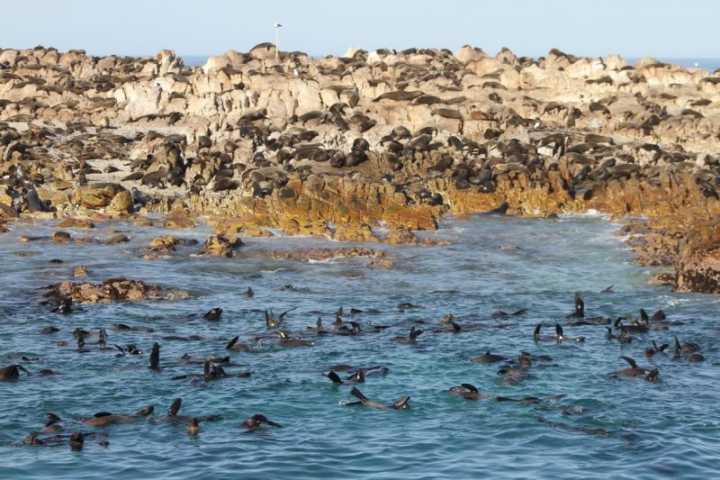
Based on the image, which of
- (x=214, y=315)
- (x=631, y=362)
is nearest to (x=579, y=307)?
(x=631, y=362)

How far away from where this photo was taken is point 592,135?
62438 mm

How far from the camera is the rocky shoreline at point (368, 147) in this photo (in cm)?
4656

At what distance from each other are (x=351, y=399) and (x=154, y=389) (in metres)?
4.38

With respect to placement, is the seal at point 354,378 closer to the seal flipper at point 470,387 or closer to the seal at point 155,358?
the seal flipper at point 470,387

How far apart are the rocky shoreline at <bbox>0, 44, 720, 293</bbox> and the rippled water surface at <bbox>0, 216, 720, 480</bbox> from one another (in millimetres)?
3979

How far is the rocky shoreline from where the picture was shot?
4656cm

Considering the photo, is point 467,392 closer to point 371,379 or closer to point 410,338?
point 371,379

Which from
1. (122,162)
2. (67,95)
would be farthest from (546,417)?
(67,95)

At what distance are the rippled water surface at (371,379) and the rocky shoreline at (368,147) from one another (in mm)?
3979

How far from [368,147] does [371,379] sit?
34348 mm

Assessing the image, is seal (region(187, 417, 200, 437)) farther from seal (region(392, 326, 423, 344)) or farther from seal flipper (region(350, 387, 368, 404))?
seal (region(392, 326, 423, 344))

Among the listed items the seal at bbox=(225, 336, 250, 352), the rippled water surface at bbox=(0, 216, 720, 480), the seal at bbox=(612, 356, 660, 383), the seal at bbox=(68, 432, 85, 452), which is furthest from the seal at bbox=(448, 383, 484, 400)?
the seal at bbox=(68, 432, 85, 452)

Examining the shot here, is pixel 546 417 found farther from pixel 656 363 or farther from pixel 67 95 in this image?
pixel 67 95

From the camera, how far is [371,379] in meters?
25.2
